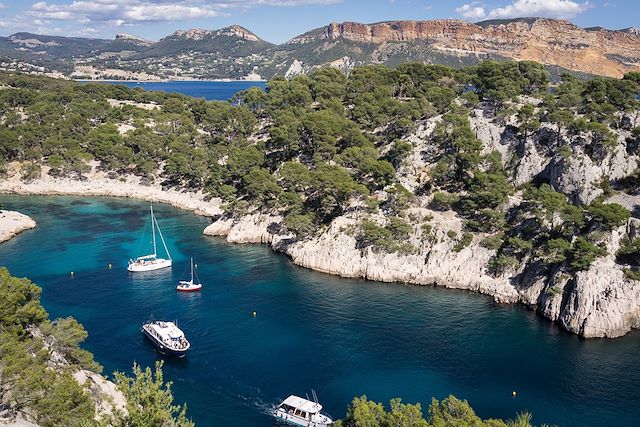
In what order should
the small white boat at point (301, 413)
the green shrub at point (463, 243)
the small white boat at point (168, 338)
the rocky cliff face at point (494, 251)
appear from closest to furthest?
1. the small white boat at point (301, 413)
2. the small white boat at point (168, 338)
3. the rocky cliff face at point (494, 251)
4. the green shrub at point (463, 243)

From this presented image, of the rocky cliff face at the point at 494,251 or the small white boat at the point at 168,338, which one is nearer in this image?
the small white boat at the point at 168,338

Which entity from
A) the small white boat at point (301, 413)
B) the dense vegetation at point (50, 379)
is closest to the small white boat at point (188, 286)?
the dense vegetation at point (50, 379)

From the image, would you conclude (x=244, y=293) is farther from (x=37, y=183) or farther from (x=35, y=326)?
(x=37, y=183)

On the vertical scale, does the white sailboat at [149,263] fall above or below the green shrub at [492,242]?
below

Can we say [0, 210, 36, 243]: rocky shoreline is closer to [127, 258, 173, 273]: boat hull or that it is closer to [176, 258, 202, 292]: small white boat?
[127, 258, 173, 273]: boat hull

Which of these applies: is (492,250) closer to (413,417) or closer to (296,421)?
(296,421)

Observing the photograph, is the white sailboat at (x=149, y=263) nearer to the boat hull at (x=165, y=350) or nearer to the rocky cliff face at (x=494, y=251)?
the rocky cliff face at (x=494, y=251)

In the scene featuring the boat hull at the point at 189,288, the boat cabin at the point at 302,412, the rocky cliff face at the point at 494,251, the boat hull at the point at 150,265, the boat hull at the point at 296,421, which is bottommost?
the boat hull at the point at 296,421

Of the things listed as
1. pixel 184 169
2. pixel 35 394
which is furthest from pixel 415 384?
pixel 184 169
